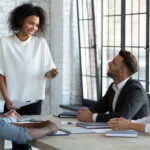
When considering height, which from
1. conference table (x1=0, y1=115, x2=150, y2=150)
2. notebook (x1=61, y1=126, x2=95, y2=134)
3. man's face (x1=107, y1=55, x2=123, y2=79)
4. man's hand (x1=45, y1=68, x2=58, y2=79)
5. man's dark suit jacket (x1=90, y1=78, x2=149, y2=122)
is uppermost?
man's face (x1=107, y1=55, x2=123, y2=79)

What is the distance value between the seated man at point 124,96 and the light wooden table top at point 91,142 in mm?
596

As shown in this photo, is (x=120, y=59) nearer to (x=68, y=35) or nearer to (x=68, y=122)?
(x=68, y=122)

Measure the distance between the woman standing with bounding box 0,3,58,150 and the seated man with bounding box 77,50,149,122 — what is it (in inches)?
27.4

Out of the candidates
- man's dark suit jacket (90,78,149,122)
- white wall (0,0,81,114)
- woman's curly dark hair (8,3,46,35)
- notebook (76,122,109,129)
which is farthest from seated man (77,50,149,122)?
white wall (0,0,81,114)

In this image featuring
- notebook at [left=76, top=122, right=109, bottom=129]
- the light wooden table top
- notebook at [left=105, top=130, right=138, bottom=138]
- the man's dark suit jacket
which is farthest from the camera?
the man's dark suit jacket

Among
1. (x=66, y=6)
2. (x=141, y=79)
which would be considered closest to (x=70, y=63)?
(x=66, y=6)

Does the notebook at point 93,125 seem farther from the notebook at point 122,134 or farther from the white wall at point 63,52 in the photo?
the white wall at point 63,52

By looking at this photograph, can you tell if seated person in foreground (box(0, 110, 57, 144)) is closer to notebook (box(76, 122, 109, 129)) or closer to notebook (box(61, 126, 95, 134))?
notebook (box(61, 126, 95, 134))

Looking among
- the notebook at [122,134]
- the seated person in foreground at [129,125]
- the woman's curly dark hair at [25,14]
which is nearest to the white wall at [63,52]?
the woman's curly dark hair at [25,14]

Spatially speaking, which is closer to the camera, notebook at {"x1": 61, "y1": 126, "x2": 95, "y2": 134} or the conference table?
the conference table

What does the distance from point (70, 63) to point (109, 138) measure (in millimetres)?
4659

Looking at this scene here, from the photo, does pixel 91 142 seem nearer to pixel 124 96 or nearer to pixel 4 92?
pixel 124 96

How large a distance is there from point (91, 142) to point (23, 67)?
183 centimetres

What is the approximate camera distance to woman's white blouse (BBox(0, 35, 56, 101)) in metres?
4.93
